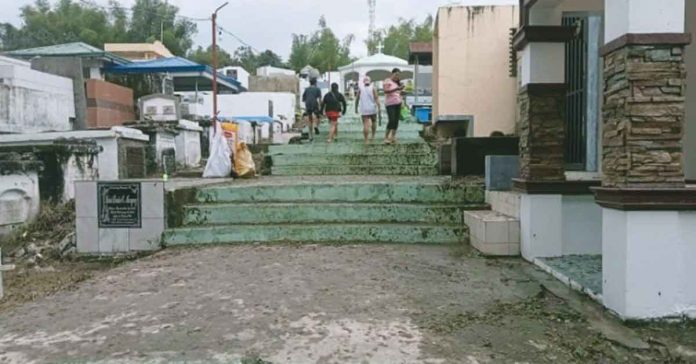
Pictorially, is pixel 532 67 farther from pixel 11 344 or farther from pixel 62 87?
pixel 62 87

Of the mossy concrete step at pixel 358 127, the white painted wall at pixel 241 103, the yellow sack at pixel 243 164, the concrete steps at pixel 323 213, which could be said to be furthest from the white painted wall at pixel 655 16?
the white painted wall at pixel 241 103

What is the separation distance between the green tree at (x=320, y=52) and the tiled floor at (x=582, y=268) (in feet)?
132

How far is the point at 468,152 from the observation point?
6.88 m

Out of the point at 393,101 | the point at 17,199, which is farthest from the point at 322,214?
the point at 393,101

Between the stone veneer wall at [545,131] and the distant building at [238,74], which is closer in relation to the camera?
the stone veneer wall at [545,131]

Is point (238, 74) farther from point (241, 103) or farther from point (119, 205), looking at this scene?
point (119, 205)

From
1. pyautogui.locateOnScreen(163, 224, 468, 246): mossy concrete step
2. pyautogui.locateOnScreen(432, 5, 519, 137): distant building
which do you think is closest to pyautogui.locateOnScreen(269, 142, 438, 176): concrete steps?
pyautogui.locateOnScreen(432, 5, 519, 137): distant building

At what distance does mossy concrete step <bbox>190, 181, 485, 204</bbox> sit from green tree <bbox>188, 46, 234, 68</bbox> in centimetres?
3480

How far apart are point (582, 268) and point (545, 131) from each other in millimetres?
1226

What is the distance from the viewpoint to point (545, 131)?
4.71 meters

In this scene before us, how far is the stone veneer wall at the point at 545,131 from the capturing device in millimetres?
4672

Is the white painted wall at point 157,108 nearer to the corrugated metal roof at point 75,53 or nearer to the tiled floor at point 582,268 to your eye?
the corrugated metal roof at point 75,53

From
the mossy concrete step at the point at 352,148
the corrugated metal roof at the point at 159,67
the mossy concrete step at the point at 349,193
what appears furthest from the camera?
the corrugated metal roof at the point at 159,67

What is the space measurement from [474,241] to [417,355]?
2704 mm
